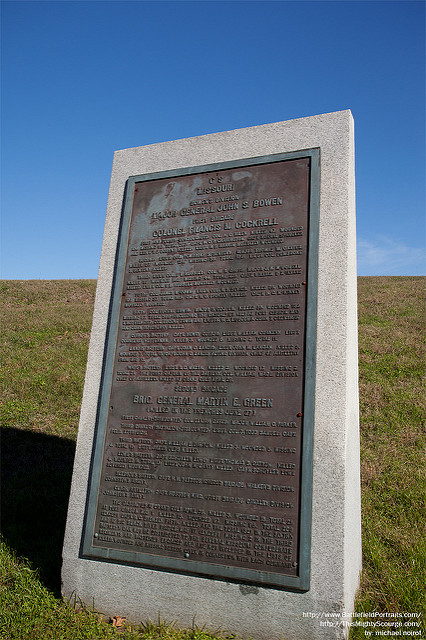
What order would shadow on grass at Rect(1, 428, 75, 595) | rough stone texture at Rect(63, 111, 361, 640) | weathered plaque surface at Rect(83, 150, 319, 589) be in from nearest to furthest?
rough stone texture at Rect(63, 111, 361, 640)
weathered plaque surface at Rect(83, 150, 319, 589)
shadow on grass at Rect(1, 428, 75, 595)

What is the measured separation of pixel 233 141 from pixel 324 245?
4.35 ft

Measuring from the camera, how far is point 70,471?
6.31 m

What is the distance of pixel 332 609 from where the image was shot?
10.4 ft

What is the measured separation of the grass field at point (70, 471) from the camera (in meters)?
3.51

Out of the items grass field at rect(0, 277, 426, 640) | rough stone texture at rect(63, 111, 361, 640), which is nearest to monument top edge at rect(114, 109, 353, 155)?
rough stone texture at rect(63, 111, 361, 640)

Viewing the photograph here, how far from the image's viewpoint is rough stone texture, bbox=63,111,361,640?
3.23 metres

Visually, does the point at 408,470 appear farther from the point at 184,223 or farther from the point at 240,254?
the point at 184,223

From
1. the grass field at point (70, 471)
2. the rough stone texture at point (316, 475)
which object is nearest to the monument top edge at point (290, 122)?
the rough stone texture at point (316, 475)

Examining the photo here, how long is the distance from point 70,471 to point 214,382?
3424mm

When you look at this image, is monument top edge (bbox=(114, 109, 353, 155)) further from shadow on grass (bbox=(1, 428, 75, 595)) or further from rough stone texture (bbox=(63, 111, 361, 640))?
shadow on grass (bbox=(1, 428, 75, 595))

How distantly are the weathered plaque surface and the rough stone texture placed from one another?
4.1 inches

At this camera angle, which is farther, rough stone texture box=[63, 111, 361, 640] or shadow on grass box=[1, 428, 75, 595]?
shadow on grass box=[1, 428, 75, 595]

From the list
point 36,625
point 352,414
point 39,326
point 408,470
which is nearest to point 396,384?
point 408,470

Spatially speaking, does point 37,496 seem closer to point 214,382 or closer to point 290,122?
point 214,382
